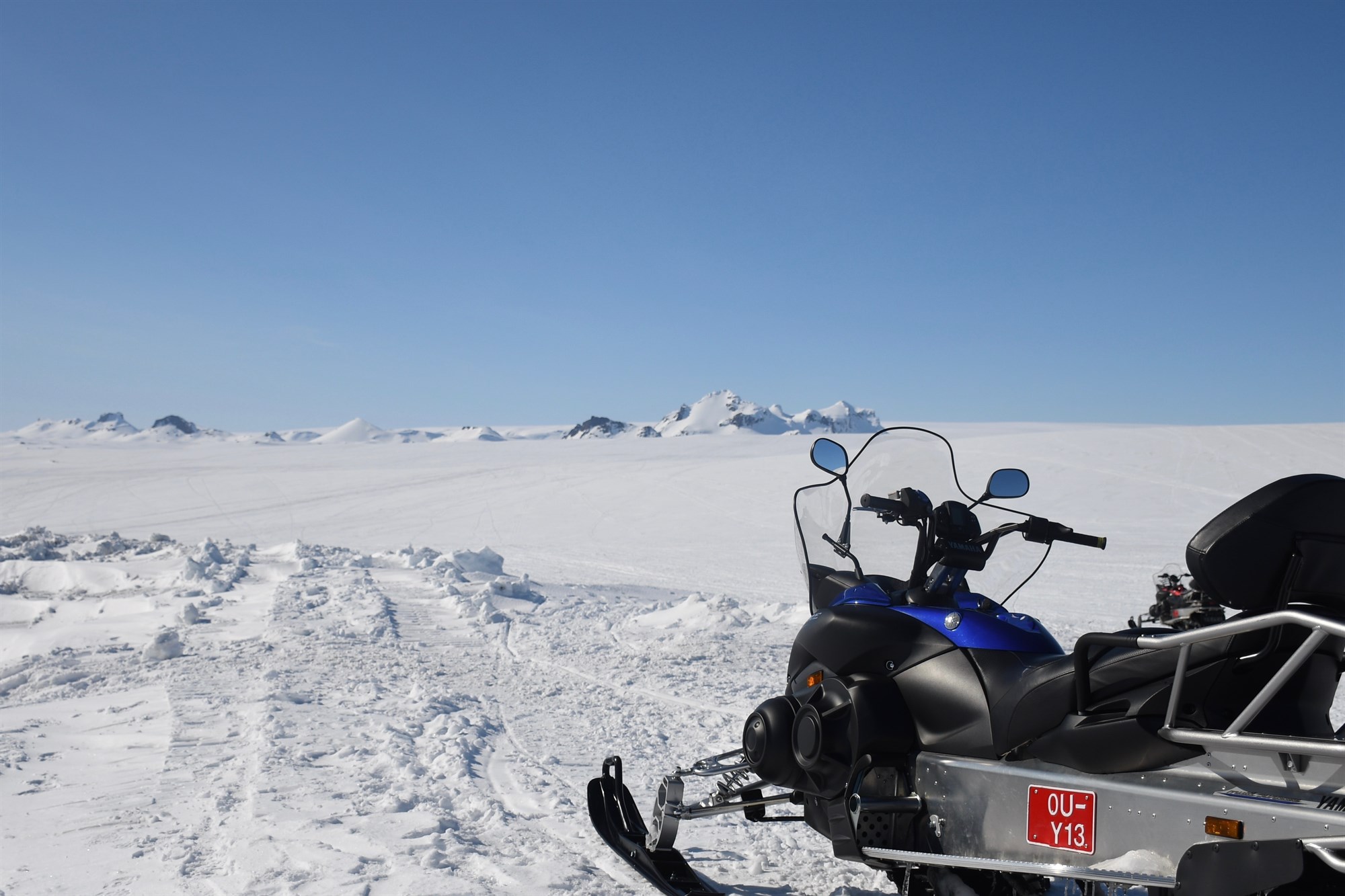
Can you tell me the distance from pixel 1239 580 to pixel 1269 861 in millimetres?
543

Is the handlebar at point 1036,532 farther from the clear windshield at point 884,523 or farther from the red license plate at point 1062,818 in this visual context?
the red license plate at point 1062,818

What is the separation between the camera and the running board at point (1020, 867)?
1976mm

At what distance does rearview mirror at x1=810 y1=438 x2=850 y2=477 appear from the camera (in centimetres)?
327

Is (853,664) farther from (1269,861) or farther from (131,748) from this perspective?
(131,748)

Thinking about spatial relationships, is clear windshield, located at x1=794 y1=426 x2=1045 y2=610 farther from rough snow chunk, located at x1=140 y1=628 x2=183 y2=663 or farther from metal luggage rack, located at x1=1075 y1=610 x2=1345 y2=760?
rough snow chunk, located at x1=140 y1=628 x2=183 y2=663

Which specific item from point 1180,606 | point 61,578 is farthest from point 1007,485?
point 61,578

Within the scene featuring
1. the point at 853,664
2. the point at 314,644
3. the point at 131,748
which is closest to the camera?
the point at 853,664

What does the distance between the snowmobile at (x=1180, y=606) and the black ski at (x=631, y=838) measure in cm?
438

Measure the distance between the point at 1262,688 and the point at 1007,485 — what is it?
4.19ft

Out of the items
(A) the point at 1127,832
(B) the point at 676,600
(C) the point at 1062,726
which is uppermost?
(C) the point at 1062,726

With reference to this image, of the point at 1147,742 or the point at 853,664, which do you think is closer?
the point at 1147,742

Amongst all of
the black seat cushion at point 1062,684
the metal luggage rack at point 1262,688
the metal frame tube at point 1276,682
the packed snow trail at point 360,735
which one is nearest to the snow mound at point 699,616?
the packed snow trail at point 360,735

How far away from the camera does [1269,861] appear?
176cm

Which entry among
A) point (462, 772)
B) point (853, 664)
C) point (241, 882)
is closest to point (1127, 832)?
point (853, 664)
